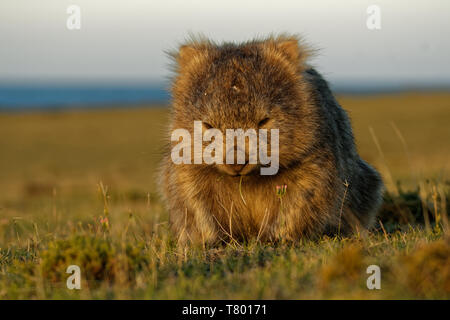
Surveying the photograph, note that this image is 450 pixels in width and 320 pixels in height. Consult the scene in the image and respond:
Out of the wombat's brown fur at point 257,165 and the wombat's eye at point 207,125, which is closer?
the wombat's eye at point 207,125

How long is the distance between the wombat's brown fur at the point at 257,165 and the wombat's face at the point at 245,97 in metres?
0.01

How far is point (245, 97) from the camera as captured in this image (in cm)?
591

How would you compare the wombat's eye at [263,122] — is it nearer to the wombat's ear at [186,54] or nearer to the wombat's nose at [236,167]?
the wombat's nose at [236,167]

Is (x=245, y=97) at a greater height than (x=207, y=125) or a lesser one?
greater

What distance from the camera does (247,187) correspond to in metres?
6.47

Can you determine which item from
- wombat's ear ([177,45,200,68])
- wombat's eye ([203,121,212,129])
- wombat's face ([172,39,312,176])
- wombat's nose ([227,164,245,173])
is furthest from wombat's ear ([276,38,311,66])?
wombat's nose ([227,164,245,173])

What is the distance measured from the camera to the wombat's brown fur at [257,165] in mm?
6000

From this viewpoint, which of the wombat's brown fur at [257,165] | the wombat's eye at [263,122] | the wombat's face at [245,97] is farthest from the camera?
the wombat's brown fur at [257,165]

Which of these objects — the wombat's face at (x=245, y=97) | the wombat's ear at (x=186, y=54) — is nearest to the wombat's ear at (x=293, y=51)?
the wombat's face at (x=245, y=97)

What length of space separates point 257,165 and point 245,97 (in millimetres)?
664

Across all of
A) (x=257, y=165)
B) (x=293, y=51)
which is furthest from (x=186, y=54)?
(x=257, y=165)

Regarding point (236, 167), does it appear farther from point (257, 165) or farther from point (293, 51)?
point (293, 51)

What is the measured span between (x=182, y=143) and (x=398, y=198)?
4.35 meters
